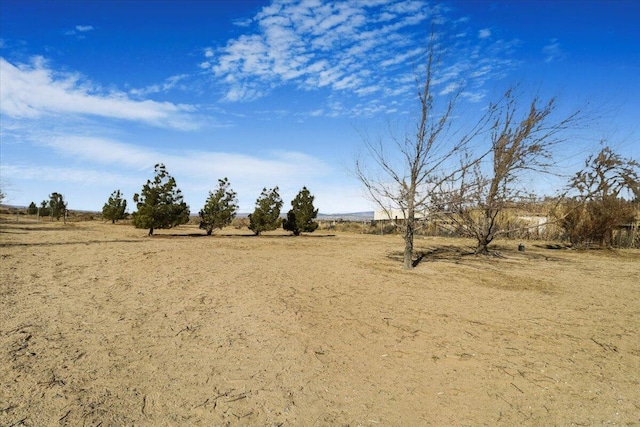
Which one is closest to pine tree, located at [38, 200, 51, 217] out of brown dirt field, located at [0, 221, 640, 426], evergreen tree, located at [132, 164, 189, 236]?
evergreen tree, located at [132, 164, 189, 236]

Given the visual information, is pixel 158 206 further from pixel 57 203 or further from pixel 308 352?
pixel 57 203

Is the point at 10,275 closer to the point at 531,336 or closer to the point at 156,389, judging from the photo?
the point at 156,389

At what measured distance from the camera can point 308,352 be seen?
4156 mm

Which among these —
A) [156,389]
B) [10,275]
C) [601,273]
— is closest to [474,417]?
[156,389]

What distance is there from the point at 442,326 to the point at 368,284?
2716 millimetres

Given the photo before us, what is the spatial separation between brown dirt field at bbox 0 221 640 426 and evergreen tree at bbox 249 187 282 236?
16.1 m

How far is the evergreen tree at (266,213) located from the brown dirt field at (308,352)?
16098mm

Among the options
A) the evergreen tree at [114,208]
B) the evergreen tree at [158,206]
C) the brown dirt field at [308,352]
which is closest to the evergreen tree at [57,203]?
the evergreen tree at [114,208]

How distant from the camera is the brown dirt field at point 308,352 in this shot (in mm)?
3025

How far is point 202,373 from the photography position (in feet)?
11.7

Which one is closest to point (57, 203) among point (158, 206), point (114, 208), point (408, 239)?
point (114, 208)

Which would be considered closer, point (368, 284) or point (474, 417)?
point (474, 417)

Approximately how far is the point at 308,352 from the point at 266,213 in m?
20.5

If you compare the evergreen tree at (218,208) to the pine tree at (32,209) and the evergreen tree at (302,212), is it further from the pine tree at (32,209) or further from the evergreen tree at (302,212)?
the pine tree at (32,209)
